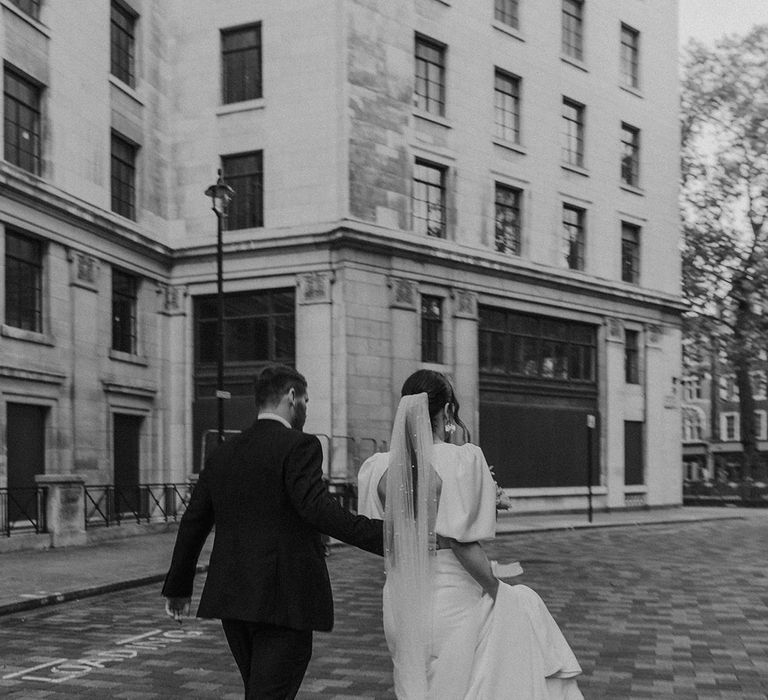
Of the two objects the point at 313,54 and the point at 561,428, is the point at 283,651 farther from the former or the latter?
the point at 561,428

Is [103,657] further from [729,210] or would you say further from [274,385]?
[729,210]

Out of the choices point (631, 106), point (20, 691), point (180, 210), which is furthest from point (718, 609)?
point (631, 106)

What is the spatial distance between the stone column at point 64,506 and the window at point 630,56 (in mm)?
22476

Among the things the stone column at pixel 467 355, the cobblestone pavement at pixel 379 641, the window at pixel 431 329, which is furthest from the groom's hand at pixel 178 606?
the stone column at pixel 467 355

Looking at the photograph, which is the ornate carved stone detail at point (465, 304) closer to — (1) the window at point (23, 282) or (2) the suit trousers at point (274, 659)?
(1) the window at point (23, 282)

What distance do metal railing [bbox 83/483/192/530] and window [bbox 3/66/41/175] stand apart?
21.7 feet

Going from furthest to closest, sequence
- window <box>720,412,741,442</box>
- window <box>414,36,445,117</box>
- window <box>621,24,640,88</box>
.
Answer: window <box>720,412,741,442</box>, window <box>621,24,640,88</box>, window <box>414,36,445,117</box>

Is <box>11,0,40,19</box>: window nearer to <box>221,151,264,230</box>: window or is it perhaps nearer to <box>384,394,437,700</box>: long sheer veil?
<box>221,151,264,230</box>: window

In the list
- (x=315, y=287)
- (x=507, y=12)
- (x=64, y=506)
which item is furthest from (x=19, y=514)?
(x=507, y=12)

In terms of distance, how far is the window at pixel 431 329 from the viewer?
26078 millimetres

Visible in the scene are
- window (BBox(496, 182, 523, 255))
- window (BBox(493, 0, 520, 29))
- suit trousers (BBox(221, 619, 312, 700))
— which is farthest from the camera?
window (BBox(493, 0, 520, 29))

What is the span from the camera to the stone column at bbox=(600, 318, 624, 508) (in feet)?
101

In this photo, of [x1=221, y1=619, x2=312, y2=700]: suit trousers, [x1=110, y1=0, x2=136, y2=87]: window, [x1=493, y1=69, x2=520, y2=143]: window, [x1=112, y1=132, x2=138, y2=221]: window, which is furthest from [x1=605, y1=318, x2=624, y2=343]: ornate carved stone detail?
[x1=221, y1=619, x2=312, y2=700]: suit trousers

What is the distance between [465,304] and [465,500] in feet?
74.5
